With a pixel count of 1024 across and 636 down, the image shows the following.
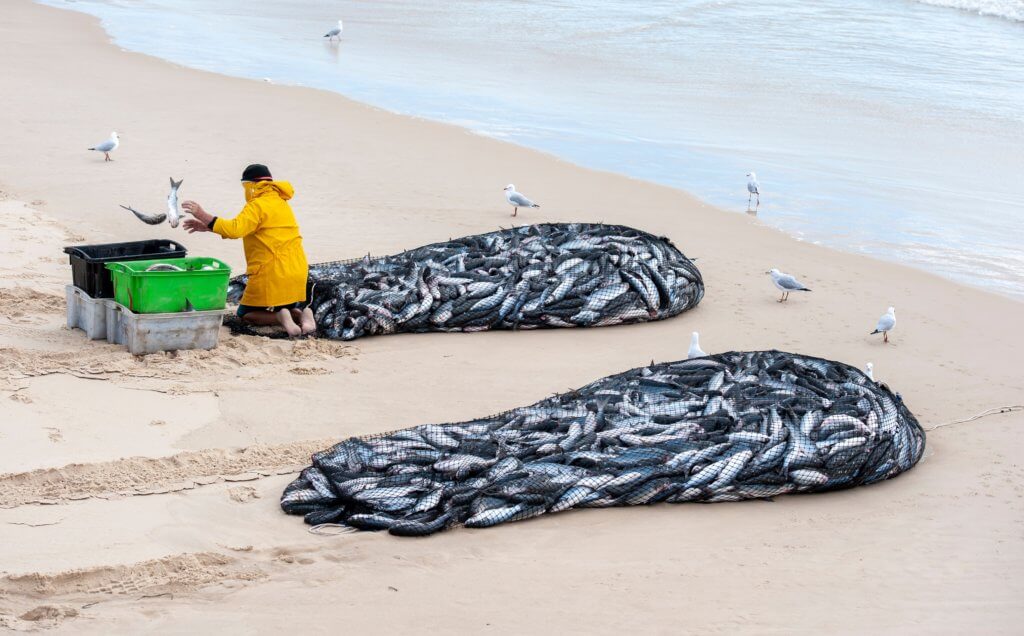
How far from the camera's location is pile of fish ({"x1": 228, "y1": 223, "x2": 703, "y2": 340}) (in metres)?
9.67

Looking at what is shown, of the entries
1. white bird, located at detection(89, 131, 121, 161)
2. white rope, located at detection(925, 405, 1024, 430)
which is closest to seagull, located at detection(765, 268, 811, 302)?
white rope, located at detection(925, 405, 1024, 430)

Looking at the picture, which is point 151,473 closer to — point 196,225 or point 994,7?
point 196,225

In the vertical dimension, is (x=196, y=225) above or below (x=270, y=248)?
above

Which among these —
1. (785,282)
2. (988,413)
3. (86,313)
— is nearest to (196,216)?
(86,313)

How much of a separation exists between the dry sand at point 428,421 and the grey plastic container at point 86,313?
115mm

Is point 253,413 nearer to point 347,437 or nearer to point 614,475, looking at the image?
A: point 347,437

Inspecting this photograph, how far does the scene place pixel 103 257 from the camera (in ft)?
29.9

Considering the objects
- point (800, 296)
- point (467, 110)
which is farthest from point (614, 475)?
point (467, 110)

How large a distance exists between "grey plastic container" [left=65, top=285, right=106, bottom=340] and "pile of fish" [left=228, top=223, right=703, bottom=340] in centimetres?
141

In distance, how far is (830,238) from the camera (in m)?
13.6

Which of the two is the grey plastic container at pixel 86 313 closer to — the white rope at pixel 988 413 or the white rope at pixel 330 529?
the white rope at pixel 330 529

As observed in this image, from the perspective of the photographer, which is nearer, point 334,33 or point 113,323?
point 113,323

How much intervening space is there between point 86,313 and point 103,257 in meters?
0.52

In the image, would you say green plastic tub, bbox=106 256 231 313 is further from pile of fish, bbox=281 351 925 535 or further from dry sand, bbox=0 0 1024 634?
pile of fish, bbox=281 351 925 535
